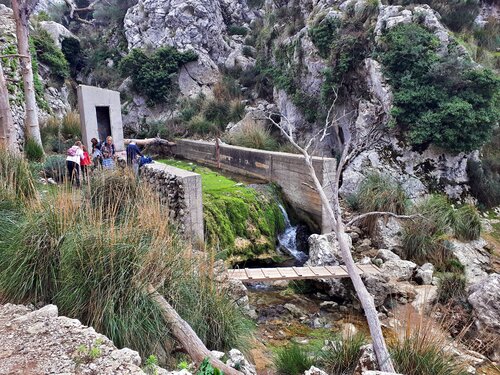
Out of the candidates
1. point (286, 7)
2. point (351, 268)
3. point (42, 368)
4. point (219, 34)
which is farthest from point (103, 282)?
point (219, 34)

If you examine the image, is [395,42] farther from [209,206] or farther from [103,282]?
[103,282]

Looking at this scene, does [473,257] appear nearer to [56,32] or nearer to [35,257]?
[35,257]

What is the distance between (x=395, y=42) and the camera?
9914 mm

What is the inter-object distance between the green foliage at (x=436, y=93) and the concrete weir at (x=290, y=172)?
3584 millimetres

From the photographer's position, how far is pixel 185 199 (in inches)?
226

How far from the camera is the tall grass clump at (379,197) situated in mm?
7461

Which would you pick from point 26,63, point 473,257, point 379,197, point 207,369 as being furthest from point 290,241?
point 26,63

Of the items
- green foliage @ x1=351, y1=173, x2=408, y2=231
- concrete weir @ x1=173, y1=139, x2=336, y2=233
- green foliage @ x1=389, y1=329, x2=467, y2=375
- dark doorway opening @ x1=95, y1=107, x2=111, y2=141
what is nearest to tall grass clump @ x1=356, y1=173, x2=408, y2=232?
green foliage @ x1=351, y1=173, x2=408, y2=231

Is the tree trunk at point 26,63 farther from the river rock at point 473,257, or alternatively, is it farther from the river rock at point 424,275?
the river rock at point 473,257

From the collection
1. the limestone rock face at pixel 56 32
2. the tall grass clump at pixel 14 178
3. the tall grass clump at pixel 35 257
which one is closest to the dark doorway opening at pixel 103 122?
the tall grass clump at pixel 14 178

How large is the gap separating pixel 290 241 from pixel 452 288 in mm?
3282

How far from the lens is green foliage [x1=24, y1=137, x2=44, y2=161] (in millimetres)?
8444

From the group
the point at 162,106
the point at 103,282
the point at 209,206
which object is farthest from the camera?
the point at 162,106

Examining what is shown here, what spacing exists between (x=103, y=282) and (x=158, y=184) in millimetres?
3597
